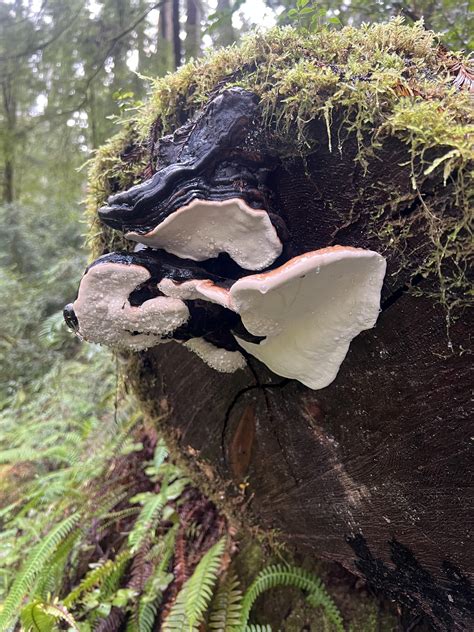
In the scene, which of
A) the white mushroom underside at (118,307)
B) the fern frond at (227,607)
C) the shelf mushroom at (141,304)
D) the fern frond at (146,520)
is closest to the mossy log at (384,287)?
the shelf mushroom at (141,304)

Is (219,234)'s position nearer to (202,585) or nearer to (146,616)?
(202,585)

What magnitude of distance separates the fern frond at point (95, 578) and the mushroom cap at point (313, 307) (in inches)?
70.8

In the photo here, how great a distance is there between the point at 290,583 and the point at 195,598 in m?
0.46

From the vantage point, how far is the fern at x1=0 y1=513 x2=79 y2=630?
2291mm

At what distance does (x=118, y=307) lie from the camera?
47.7 inches

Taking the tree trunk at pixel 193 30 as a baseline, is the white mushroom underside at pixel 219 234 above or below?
below

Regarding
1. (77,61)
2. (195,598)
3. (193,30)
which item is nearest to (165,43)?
(193,30)

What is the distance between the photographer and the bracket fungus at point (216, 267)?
44.5 inches

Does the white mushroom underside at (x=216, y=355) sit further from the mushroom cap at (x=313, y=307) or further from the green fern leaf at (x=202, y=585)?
the green fern leaf at (x=202, y=585)

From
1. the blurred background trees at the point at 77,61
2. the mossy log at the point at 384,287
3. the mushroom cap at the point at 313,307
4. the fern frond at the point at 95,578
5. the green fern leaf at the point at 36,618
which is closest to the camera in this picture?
the mushroom cap at the point at 313,307

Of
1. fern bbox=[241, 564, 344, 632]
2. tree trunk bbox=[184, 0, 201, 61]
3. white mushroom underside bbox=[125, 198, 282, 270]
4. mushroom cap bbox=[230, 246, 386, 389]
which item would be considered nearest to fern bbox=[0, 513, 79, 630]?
fern bbox=[241, 564, 344, 632]

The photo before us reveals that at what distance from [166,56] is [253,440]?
14.9ft

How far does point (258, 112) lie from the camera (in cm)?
126

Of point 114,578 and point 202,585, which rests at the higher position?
point 202,585
